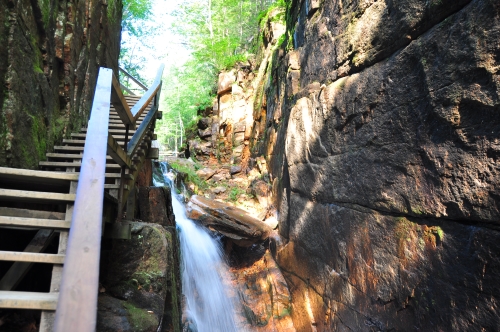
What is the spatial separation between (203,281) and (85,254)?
6.95 meters

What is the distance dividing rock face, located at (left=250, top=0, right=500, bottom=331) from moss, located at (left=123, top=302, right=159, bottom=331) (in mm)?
2867

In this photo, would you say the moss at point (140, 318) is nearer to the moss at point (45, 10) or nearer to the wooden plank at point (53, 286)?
the wooden plank at point (53, 286)

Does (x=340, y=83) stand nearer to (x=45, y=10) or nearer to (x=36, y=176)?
(x=36, y=176)

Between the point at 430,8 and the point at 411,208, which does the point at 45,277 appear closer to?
the point at 411,208

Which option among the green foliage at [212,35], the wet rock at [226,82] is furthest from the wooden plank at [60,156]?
the green foliage at [212,35]

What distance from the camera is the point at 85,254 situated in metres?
1.24

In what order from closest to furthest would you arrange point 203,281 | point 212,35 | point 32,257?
point 32,257 → point 203,281 → point 212,35

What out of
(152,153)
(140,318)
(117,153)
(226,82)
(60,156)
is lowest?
(140,318)

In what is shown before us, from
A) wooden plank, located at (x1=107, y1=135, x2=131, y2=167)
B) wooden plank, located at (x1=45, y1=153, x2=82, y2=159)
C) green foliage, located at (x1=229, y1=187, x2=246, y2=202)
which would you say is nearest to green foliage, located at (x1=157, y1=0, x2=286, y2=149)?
green foliage, located at (x1=229, y1=187, x2=246, y2=202)

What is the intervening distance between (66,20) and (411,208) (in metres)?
6.80

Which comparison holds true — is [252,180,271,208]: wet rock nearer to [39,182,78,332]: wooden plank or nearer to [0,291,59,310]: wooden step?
[39,182,78,332]: wooden plank

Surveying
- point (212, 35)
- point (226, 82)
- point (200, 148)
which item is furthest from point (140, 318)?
point (212, 35)

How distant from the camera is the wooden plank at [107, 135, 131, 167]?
259cm

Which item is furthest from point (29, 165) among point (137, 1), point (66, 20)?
point (137, 1)
